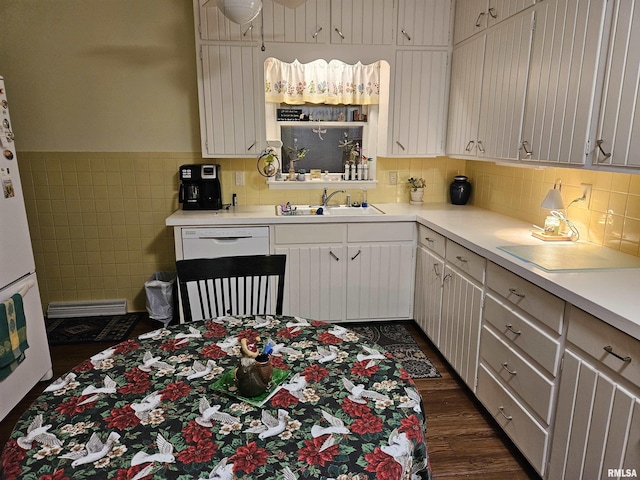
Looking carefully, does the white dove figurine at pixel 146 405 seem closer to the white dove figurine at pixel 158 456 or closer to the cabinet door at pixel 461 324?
the white dove figurine at pixel 158 456

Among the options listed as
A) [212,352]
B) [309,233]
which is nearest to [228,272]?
[212,352]

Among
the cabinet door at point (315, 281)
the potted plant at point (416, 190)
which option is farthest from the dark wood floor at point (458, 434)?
the potted plant at point (416, 190)

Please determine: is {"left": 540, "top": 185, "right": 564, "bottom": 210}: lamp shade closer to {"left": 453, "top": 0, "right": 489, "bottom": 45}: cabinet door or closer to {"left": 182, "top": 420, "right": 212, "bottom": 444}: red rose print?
{"left": 453, "top": 0, "right": 489, "bottom": 45}: cabinet door

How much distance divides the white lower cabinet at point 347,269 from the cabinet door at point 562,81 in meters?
1.19

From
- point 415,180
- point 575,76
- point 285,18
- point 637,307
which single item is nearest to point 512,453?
point 637,307

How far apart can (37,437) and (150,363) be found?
1.30 feet

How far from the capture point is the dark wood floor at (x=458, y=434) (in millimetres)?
2041

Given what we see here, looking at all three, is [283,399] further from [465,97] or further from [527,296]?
[465,97]

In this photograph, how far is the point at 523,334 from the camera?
197cm

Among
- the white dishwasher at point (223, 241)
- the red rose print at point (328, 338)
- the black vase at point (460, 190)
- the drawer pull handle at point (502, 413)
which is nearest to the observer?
the red rose print at point (328, 338)

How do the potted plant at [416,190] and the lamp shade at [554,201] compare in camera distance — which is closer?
the lamp shade at [554,201]

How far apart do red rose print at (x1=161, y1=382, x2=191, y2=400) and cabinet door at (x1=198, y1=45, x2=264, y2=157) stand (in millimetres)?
2238

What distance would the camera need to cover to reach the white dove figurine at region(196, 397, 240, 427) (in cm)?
117

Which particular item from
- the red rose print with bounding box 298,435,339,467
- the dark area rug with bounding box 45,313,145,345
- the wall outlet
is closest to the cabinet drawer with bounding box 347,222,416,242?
the wall outlet
